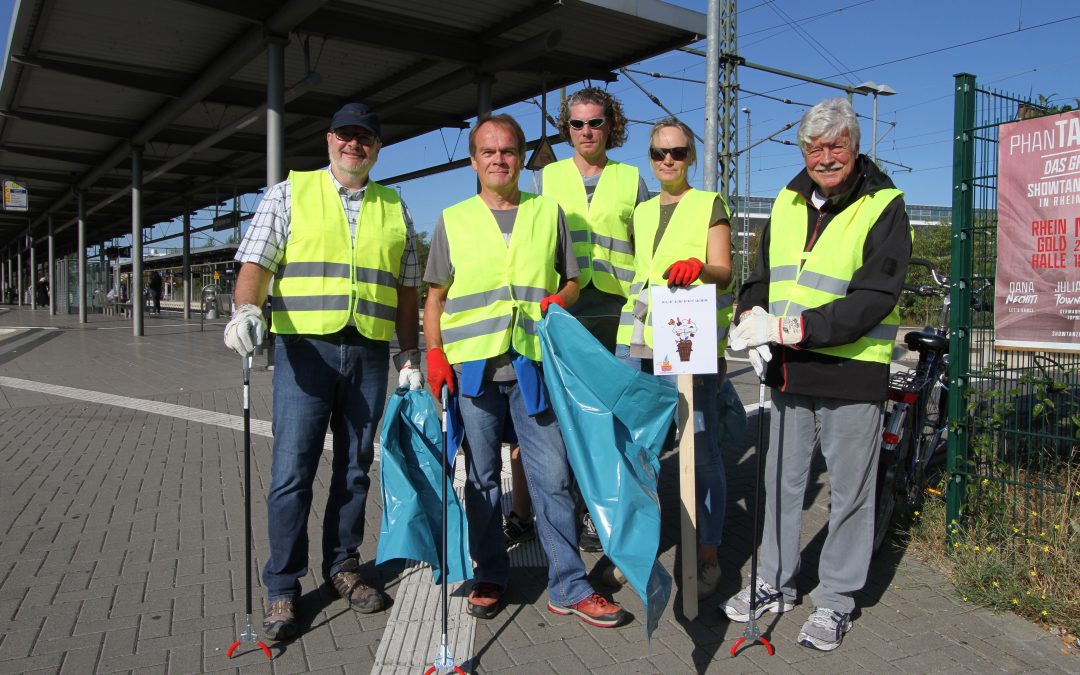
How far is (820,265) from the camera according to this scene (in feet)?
10.3

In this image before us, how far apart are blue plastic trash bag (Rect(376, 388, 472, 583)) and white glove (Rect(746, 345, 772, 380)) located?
1.31m

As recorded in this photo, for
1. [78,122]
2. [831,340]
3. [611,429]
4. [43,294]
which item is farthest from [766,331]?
[43,294]

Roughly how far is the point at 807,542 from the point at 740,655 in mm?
1416

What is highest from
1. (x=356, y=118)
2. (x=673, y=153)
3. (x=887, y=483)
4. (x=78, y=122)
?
(x=78, y=122)

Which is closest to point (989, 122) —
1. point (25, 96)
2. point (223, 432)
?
point (223, 432)

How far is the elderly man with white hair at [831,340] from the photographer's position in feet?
9.90

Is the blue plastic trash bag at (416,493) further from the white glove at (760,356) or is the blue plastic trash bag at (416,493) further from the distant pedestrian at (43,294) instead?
the distant pedestrian at (43,294)

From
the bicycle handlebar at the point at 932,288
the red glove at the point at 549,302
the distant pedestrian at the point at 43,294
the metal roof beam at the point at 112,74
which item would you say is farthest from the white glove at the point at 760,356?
the distant pedestrian at the point at 43,294

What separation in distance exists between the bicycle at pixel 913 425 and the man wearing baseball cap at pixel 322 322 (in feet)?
7.83

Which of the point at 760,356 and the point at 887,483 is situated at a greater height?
the point at 760,356

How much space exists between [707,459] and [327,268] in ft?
6.04

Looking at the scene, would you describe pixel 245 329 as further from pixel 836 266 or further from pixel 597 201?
pixel 836 266

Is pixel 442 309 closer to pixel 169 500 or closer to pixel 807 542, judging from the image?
pixel 807 542

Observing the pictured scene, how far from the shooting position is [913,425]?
4.22 metres
